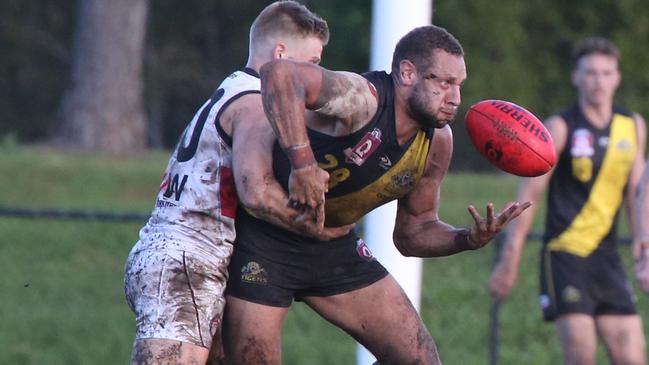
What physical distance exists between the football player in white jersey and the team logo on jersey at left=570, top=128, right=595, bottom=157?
2.68 meters

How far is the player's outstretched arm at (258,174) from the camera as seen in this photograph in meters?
5.34

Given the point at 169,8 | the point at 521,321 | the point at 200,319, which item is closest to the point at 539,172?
the point at 200,319

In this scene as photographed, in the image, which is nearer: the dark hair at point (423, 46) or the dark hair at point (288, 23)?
the dark hair at point (423, 46)

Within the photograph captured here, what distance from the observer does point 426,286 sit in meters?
12.1

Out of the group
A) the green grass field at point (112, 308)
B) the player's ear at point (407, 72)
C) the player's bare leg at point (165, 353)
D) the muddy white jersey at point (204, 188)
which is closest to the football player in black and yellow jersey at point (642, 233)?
the player's ear at point (407, 72)

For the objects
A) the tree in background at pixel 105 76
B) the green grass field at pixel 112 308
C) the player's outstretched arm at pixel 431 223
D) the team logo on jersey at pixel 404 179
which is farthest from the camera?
the tree in background at pixel 105 76

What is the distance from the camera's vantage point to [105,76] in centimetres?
2094

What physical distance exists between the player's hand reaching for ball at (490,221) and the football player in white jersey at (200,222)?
68cm

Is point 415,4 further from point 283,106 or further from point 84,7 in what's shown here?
point 84,7

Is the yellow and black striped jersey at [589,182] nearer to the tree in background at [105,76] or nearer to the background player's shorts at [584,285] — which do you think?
the background player's shorts at [584,285]

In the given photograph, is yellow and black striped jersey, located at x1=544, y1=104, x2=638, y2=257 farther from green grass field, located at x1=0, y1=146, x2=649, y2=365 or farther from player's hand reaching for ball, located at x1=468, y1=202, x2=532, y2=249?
green grass field, located at x1=0, y1=146, x2=649, y2=365

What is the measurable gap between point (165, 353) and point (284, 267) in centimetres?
70

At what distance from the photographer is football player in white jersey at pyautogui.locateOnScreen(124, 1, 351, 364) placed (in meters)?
5.65

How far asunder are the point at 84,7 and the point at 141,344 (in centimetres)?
1613
